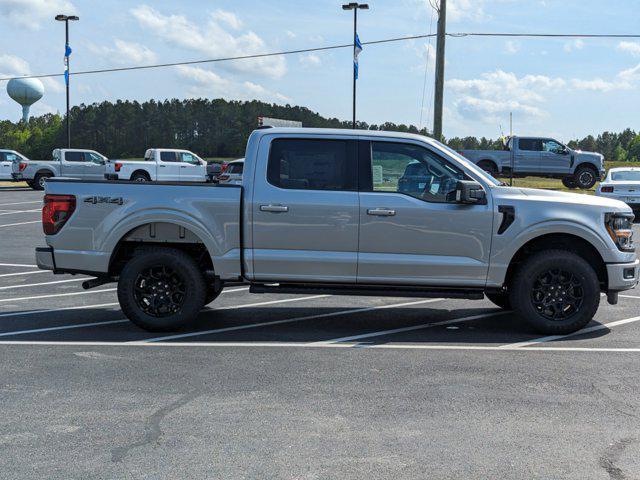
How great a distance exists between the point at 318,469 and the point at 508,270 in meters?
4.33

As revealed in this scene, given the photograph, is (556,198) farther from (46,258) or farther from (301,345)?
(46,258)

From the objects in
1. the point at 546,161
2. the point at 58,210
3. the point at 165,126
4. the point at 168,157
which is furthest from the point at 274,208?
the point at 165,126

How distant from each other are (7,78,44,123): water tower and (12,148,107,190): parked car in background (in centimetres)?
5733

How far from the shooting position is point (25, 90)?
294 ft

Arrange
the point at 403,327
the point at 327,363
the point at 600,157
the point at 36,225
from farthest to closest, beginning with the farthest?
the point at 600,157
the point at 36,225
the point at 403,327
the point at 327,363

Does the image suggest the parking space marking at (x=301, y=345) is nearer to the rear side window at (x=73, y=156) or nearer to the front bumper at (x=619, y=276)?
the front bumper at (x=619, y=276)

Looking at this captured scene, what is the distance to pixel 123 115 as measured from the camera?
106625 millimetres

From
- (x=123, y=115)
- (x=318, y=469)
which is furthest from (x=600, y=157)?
(x=123, y=115)

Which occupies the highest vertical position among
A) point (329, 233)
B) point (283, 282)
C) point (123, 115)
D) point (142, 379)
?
point (123, 115)

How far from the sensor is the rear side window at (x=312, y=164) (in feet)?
25.5

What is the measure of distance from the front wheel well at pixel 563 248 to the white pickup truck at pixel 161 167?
2884cm

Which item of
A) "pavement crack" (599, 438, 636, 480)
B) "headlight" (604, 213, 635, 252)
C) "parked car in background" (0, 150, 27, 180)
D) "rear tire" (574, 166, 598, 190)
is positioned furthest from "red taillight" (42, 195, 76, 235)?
"parked car in background" (0, 150, 27, 180)

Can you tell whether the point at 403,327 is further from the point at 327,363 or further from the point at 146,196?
the point at 146,196

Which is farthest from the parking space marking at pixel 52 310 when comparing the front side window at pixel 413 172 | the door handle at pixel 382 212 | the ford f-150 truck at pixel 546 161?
the ford f-150 truck at pixel 546 161
